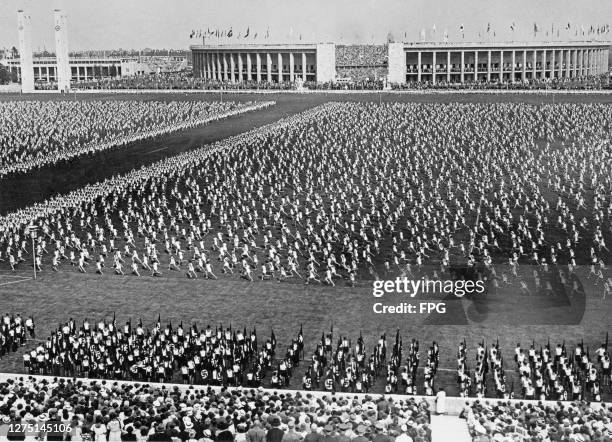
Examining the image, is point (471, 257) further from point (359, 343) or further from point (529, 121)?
point (529, 121)

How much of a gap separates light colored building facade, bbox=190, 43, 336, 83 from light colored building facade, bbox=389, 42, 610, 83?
11223 mm

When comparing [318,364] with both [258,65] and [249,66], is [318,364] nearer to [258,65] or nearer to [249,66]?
[258,65]

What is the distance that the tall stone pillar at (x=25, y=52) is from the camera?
388 feet

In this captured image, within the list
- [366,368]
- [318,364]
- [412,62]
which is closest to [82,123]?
[318,364]

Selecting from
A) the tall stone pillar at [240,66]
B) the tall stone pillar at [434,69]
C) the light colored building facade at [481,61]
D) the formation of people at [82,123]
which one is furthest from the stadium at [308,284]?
the tall stone pillar at [240,66]

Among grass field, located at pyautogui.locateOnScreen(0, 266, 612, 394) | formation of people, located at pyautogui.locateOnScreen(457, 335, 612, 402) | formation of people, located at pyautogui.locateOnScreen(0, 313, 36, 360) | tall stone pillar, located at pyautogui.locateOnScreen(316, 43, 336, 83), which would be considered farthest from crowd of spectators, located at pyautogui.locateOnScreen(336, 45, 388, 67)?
formation of people, located at pyautogui.locateOnScreen(457, 335, 612, 402)

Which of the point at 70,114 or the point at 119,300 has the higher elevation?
the point at 70,114

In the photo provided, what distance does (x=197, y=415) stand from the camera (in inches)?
521

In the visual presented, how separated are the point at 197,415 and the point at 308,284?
12.5 metres

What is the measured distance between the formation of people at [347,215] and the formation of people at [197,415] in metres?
11.2

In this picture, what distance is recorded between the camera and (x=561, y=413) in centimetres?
1347

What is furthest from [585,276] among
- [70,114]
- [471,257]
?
[70,114]

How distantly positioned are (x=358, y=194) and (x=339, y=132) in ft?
78.0

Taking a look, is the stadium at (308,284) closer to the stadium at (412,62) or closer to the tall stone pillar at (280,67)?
the stadium at (412,62)
